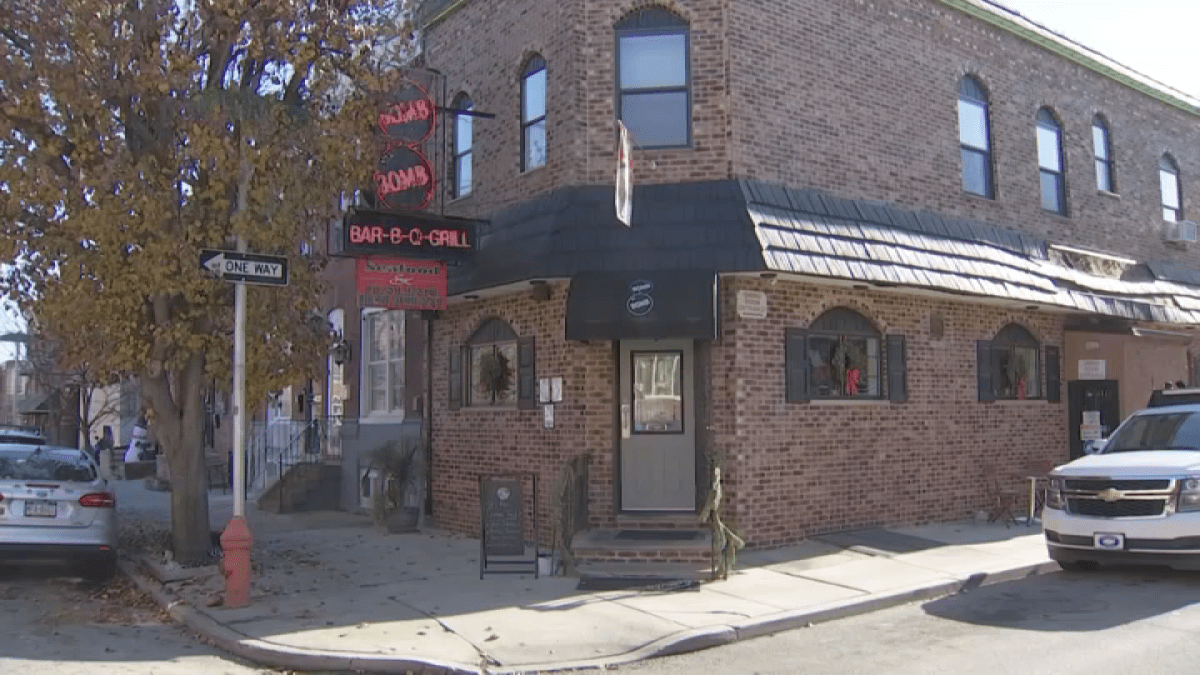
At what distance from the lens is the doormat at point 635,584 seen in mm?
9461

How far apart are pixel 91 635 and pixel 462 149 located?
334 inches

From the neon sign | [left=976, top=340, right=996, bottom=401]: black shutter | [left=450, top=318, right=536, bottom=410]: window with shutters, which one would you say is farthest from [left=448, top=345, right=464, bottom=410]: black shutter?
[left=976, top=340, right=996, bottom=401]: black shutter

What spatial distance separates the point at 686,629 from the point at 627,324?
3997 millimetres

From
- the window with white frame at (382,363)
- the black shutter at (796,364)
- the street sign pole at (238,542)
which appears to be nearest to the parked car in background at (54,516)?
the street sign pole at (238,542)

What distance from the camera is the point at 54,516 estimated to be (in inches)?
409

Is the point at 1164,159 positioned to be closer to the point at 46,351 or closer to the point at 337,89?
the point at 337,89

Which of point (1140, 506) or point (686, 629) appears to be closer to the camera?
point (686, 629)

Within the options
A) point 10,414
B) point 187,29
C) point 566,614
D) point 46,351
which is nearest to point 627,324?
point 566,614

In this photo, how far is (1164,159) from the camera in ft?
63.3

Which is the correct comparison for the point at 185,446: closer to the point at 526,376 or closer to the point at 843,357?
the point at 526,376

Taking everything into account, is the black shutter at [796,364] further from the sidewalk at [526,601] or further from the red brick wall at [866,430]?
the sidewalk at [526,601]

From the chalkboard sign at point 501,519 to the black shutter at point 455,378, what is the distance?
3.83 m

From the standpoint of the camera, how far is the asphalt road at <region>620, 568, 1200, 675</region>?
677 cm

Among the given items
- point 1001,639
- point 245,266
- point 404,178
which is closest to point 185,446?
point 245,266
